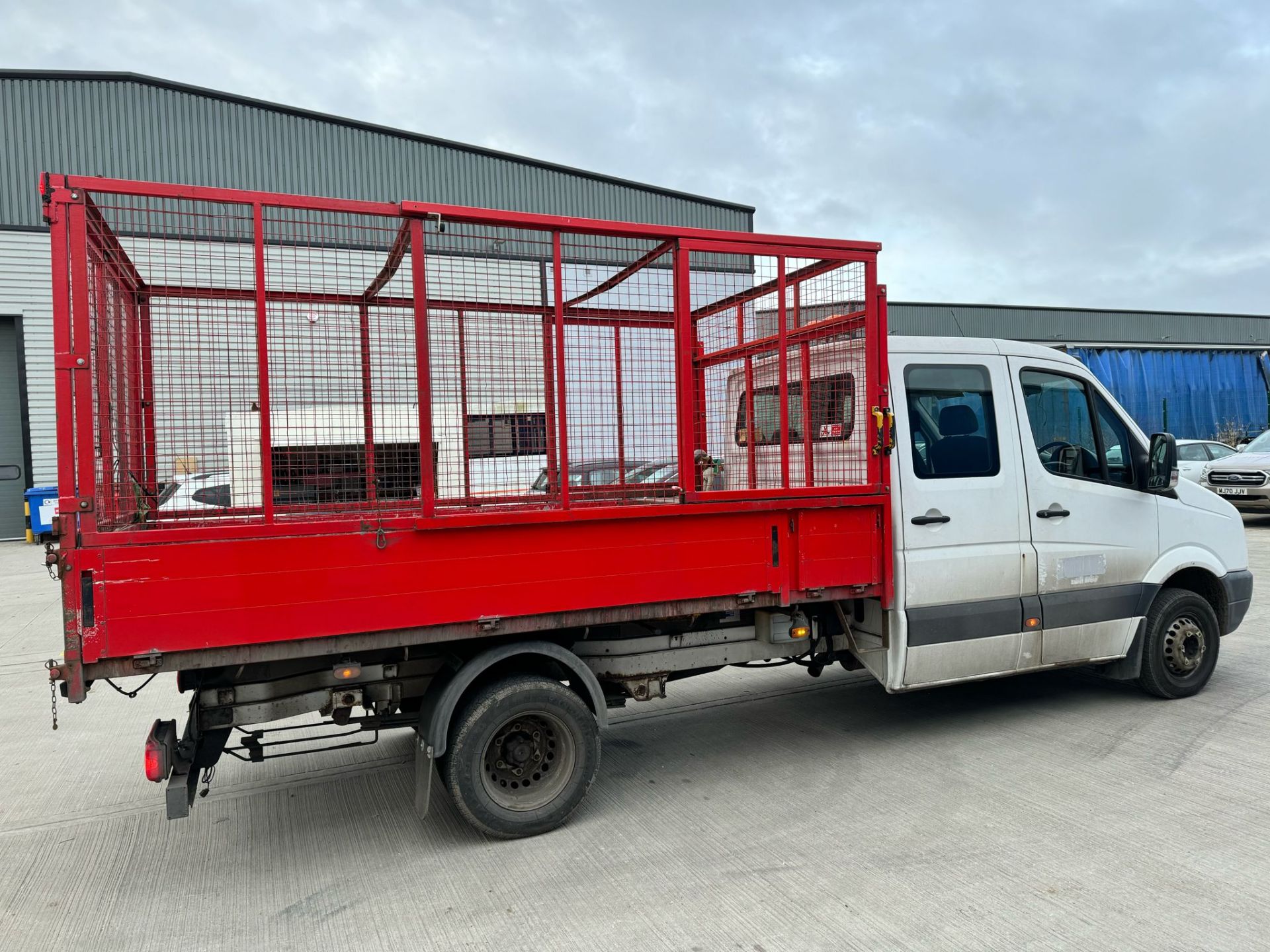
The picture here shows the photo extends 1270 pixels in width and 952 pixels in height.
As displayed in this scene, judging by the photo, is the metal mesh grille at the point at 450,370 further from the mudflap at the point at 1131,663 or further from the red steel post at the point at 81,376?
the mudflap at the point at 1131,663

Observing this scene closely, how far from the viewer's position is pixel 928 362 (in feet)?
16.5

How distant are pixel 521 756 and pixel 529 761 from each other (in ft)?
0.22

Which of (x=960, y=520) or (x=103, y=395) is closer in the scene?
(x=103, y=395)

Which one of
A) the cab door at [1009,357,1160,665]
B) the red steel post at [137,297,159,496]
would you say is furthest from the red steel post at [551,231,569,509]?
the cab door at [1009,357,1160,665]

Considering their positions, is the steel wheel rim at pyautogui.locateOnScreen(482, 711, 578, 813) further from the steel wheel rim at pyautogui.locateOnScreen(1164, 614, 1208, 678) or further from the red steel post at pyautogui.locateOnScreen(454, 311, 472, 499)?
the steel wheel rim at pyautogui.locateOnScreen(1164, 614, 1208, 678)

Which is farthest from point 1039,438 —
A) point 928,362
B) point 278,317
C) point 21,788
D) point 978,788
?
point 21,788

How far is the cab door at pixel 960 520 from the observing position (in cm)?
485

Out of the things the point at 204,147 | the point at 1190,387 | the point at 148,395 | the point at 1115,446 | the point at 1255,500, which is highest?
the point at 204,147

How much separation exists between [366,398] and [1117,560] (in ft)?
15.1

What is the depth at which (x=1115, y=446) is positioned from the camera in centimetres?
555

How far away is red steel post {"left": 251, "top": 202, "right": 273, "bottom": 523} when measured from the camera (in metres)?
3.56

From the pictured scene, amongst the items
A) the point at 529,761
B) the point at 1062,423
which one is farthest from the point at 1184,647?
the point at 529,761

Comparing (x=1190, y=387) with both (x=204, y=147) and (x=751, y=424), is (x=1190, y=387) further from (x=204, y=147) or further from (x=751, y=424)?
(x=204, y=147)

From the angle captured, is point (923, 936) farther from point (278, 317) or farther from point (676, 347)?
point (278, 317)
